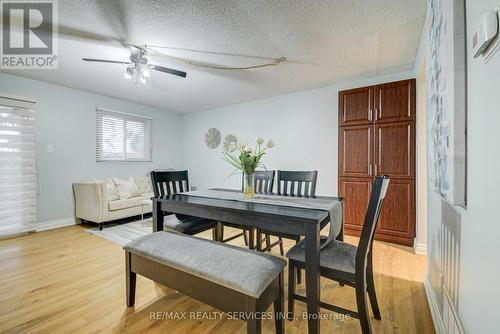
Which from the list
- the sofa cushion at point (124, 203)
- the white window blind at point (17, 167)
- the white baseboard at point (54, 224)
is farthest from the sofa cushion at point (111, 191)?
the white window blind at point (17, 167)

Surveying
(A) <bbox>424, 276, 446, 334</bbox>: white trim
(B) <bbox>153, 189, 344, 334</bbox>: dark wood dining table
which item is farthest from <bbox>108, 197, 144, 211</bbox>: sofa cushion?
(A) <bbox>424, 276, 446, 334</bbox>: white trim

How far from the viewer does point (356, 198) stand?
316cm

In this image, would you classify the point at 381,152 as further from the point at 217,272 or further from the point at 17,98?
the point at 17,98

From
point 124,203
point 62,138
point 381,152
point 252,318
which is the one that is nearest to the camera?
point 252,318

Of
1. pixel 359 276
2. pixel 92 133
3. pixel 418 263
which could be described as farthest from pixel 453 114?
pixel 92 133

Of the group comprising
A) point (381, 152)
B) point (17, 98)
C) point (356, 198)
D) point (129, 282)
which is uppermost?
point (17, 98)

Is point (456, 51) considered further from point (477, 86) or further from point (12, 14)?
point (12, 14)

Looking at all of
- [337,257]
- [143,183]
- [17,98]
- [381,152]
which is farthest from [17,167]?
[381,152]

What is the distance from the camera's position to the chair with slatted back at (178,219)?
2.13 m

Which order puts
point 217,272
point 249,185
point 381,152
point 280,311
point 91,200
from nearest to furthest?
1. point 217,272
2. point 280,311
3. point 249,185
4. point 381,152
5. point 91,200

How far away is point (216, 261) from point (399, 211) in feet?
8.71

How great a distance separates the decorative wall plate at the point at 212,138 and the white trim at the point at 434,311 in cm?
413

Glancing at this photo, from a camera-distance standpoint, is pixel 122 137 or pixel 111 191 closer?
pixel 111 191

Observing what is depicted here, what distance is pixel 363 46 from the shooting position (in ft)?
7.77
